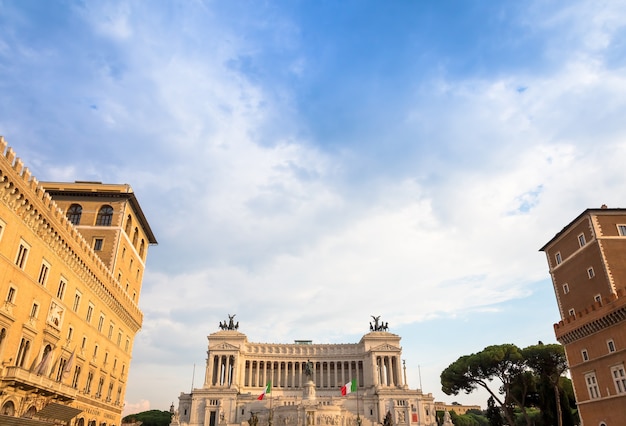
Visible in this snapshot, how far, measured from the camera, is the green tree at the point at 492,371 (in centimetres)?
6850

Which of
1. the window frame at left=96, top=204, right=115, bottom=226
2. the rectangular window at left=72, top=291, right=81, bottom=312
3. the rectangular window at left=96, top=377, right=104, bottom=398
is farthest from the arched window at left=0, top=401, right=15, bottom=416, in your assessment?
the window frame at left=96, top=204, right=115, bottom=226

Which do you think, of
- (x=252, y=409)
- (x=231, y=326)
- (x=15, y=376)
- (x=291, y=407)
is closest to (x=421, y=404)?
(x=291, y=407)

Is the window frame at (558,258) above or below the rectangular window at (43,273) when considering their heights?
above

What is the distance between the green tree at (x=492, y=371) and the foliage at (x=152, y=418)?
80.6m

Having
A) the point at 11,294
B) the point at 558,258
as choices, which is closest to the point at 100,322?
the point at 11,294

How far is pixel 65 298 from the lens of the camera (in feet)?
124

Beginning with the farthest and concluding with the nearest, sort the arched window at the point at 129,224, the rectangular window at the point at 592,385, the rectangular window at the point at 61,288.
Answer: the arched window at the point at 129,224, the rectangular window at the point at 592,385, the rectangular window at the point at 61,288

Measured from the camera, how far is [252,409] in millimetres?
91438

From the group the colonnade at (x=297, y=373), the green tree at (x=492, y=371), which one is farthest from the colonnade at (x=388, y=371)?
the green tree at (x=492, y=371)

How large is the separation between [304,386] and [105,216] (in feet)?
185

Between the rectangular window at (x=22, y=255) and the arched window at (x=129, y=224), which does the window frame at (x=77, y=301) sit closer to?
the rectangular window at (x=22, y=255)

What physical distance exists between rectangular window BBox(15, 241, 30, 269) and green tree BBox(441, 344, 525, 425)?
6221 cm

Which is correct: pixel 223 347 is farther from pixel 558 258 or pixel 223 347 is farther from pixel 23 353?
pixel 23 353

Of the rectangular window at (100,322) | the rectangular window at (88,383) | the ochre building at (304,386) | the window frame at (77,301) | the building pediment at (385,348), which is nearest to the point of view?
the window frame at (77,301)
